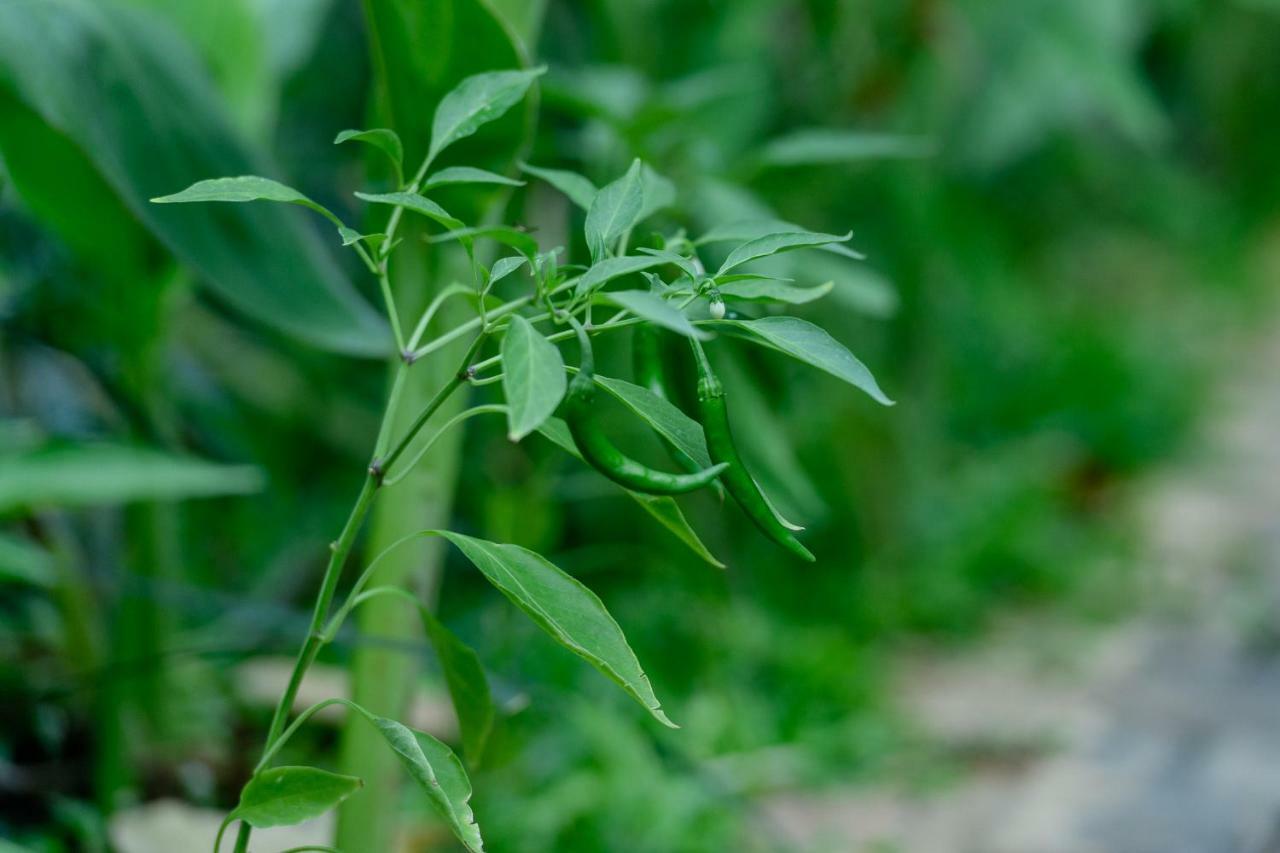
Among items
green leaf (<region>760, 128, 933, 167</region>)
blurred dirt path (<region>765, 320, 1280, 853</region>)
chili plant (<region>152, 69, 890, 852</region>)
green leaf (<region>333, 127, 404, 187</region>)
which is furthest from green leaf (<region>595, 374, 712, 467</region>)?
blurred dirt path (<region>765, 320, 1280, 853</region>)

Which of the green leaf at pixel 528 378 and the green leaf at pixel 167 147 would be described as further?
the green leaf at pixel 167 147

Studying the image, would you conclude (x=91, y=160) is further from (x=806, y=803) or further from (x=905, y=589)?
(x=905, y=589)

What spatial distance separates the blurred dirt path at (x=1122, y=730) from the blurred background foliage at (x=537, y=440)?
2.4 inches

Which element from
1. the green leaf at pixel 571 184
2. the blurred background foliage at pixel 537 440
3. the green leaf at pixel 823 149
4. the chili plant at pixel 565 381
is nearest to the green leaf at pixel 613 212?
the chili plant at pixel 565 381

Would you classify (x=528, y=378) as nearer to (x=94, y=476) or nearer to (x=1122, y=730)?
(x=94, y=476)

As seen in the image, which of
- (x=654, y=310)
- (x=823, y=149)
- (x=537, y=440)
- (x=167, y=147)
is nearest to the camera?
(x=654, y=310)

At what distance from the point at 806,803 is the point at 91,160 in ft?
2.77

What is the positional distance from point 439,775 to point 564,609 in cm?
7

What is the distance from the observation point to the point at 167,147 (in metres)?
→ 0.66

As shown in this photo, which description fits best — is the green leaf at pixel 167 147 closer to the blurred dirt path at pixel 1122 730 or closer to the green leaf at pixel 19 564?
the green leaf at pixel 19 564

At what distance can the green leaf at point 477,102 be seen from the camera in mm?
414

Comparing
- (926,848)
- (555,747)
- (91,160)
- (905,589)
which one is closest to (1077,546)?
(905,589)

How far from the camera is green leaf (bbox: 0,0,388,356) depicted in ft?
1.98

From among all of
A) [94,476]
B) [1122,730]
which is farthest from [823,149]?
[1122,730]
